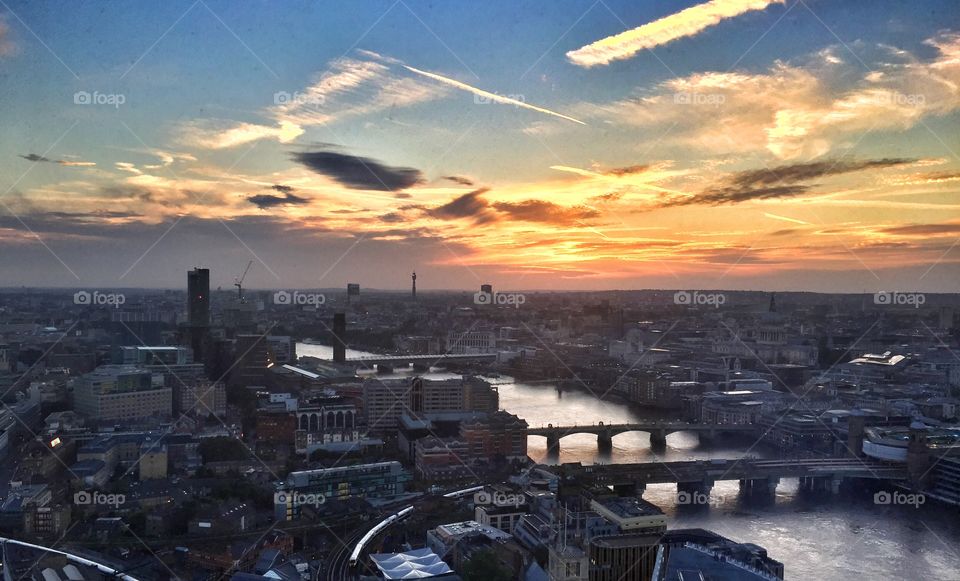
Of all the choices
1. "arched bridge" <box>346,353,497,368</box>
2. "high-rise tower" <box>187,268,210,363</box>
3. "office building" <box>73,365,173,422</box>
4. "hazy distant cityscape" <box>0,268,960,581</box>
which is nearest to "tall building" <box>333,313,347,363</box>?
"hazy distant cityscape" <box>0,268,960,581</box>

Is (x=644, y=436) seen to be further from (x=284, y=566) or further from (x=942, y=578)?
(x=284, y=566)

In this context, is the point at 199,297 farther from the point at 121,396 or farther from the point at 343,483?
→ the point at 343,483

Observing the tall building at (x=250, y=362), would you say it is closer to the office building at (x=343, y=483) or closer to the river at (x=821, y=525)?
the river at (x=821, y=525)

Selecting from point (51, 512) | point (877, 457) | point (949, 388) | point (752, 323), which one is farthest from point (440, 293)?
point (51, 512)

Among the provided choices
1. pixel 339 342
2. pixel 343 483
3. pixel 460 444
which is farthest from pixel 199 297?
pixel 343 483

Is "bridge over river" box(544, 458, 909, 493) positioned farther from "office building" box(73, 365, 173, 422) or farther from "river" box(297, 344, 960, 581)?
"office building" box(73, 365, 173, 422)
